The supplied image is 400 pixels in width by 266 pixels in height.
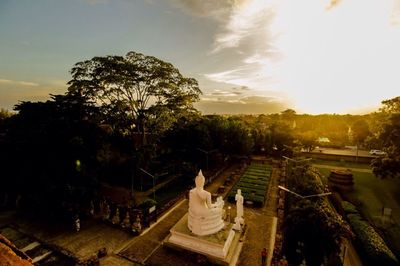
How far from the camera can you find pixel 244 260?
43.5 feet

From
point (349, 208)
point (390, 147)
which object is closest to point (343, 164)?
point (390, 147)

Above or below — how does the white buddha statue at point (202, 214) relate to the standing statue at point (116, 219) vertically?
above

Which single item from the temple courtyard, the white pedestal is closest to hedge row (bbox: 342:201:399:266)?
the temple courtyard

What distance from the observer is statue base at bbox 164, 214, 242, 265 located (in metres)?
13.0

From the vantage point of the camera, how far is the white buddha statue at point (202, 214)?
45.6 ft

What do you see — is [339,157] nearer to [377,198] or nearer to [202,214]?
[377,198]

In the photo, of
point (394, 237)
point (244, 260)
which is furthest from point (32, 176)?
point (394, 237)

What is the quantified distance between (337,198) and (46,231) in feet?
84.0

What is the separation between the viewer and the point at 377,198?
23.9 metres

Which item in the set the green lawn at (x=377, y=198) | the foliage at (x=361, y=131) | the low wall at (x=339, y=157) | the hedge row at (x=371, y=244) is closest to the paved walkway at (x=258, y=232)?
the hedge row at (x=371, y=244)

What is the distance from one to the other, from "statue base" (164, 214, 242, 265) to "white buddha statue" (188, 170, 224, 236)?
312 mm

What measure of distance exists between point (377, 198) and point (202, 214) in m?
20.7

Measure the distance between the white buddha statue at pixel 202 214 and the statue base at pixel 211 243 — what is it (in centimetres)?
31

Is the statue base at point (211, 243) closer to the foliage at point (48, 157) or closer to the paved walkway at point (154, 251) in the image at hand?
the paved walkway at point (154, 251)
